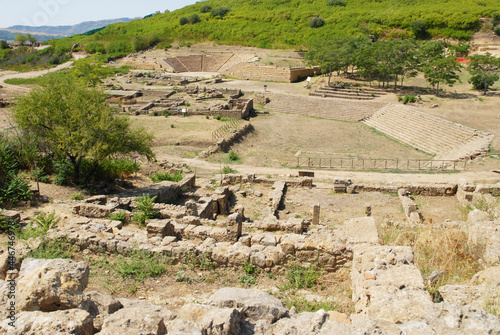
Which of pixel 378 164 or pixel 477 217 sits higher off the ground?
pixel 477 217

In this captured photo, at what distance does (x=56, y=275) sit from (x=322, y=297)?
5565 mm

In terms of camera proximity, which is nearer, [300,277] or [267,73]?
[300,277]

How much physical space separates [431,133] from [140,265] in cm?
3223

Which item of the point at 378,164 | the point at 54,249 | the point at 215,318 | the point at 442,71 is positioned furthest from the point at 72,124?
the point at 442,71

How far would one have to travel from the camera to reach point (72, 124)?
17172 millimetres

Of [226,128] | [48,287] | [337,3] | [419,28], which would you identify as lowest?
[226,128]

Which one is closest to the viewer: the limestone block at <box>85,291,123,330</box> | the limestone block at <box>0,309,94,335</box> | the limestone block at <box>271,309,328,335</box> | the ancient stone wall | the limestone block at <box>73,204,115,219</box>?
the limestone block at <box>0,309,94,335</box>

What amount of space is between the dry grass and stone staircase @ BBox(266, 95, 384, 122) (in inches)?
1281

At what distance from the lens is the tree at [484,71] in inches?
1725

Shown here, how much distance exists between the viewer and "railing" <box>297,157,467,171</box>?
2707 centimetres

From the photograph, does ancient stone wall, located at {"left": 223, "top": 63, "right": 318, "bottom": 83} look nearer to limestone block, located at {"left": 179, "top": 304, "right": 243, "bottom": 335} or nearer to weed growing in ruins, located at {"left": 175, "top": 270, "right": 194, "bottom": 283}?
weed growing in ruins, located at {"left": 175, "top": 270, "right": 194, "bottom": 283}

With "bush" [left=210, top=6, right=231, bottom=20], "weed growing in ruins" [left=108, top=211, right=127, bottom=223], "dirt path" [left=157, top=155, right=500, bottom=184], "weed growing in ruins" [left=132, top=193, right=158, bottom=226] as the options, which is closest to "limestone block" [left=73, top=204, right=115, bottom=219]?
"weed growing in ruins" [left=108, top=211, right=127, bottom=223]

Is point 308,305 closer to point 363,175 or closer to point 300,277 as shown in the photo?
point 300,277

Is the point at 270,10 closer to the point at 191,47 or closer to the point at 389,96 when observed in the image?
the point at 191,47
